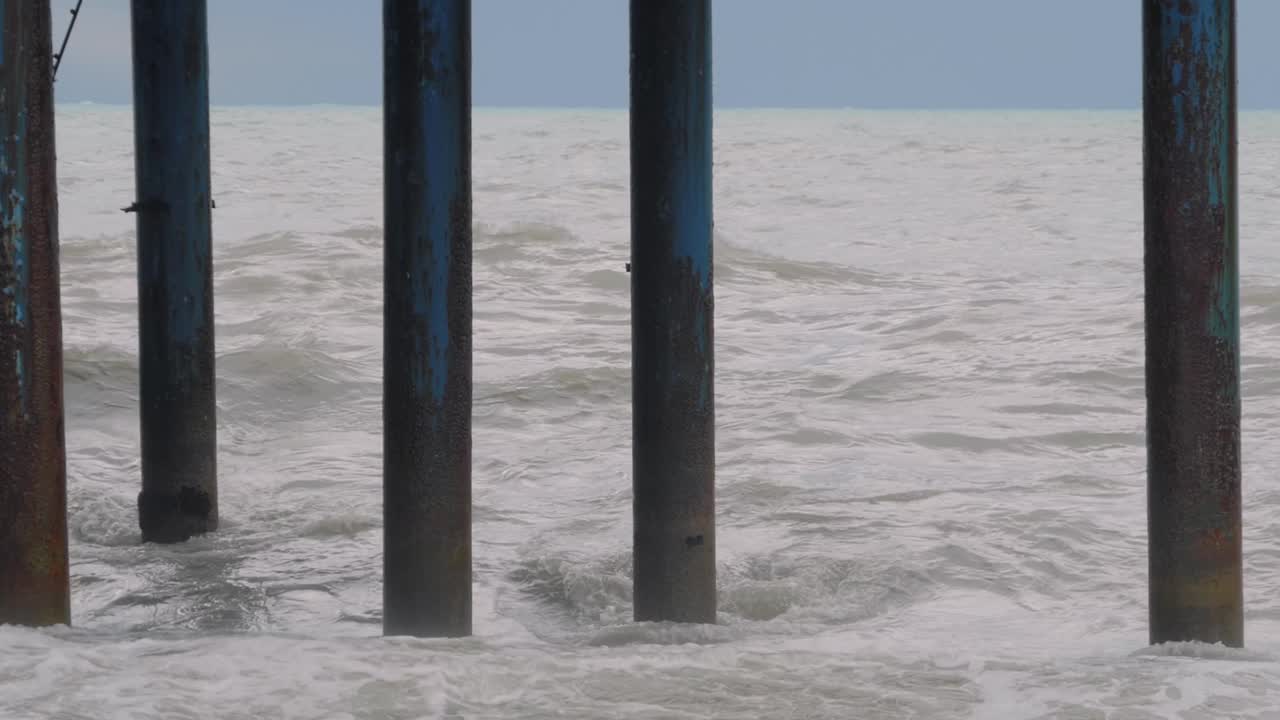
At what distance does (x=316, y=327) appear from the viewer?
11773mm

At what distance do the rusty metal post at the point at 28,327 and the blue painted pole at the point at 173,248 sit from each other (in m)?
1.54

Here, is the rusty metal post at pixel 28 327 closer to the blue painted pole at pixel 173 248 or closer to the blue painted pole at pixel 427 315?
the blue painted pole at pixel 427 315

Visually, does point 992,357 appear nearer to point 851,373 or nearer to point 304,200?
point 851,373

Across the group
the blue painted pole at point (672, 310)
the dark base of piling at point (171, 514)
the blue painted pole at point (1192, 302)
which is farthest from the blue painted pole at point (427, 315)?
the dark base of piling at point (171, 514)

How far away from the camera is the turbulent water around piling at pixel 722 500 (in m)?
3.75

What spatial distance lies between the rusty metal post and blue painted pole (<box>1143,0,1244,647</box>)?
239 cm

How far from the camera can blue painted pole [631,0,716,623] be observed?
3.94m

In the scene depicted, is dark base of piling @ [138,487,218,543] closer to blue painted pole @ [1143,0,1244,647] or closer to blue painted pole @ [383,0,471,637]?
blue painted pole @ [383,0,471,637]

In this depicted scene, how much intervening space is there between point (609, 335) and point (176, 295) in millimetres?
6454

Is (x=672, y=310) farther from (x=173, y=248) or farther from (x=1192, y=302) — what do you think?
(x=173, y=248)

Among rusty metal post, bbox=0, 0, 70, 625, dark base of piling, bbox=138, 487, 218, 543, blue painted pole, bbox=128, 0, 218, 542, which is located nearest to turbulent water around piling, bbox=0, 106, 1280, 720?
dark base of piling, bbox=138, 487, 218, 543

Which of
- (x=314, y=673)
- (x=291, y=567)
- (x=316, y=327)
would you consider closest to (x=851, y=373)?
(x=316, y=327)

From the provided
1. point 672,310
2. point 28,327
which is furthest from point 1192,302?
point 28,327

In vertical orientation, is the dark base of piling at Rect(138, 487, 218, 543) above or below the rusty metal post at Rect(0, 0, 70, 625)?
below
